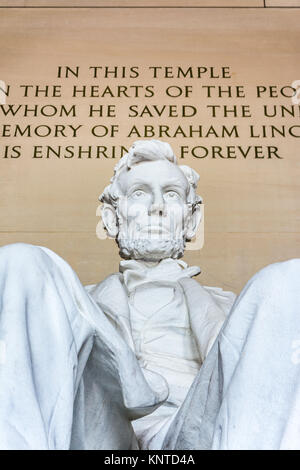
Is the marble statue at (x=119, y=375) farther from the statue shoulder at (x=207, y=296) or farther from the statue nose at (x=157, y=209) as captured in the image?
the statue nose at (x=157, y=209)

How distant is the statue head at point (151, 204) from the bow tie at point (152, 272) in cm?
6

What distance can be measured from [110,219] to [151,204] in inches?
11.9

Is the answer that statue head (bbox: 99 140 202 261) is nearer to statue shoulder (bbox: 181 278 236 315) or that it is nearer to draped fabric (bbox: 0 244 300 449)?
statue shoulder (bbox: 181 278 236 315)

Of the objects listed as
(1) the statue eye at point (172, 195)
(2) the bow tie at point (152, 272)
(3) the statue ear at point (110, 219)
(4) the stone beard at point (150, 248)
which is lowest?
(2) the bow tie at point (152, 272)

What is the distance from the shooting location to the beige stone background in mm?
6277

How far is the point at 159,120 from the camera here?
22.4 feet

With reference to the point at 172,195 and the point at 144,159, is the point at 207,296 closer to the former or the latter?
the point at 172,195

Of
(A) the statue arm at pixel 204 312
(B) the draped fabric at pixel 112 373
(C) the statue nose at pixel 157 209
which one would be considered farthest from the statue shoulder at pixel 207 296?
(B) the draped fabric at pixel 112 373

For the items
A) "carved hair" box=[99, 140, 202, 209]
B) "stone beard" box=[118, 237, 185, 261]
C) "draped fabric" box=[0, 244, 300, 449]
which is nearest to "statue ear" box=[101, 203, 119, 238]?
"carved hair" box=[99, 140, 202, 209]

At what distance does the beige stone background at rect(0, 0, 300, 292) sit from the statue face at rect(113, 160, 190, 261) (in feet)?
4.20

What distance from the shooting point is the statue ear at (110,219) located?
494cm

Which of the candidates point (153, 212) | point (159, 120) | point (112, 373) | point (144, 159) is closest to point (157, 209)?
point (153, 212)

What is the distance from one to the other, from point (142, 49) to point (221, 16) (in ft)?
1.97

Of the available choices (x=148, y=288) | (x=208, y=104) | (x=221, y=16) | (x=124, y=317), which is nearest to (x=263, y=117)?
(x=208, y=104)
